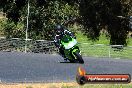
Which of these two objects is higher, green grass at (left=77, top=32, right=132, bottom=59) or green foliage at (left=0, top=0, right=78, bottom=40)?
green foliage at (left=0, top=0, right=78, bottom=40)

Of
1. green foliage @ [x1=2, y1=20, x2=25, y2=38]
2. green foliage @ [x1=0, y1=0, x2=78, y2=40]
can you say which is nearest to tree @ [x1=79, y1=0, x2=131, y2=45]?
green foliage @ [x1=0, y1=0, x2=78, y2=40]

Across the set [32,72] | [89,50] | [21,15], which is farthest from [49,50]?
[32,72]

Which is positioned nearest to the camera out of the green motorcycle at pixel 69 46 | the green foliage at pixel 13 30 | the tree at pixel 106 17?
the green motorcycle at pixel 69 46

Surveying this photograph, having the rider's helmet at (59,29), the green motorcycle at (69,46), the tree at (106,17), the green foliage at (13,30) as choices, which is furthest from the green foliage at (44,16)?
the rider's helmet at (59,29)

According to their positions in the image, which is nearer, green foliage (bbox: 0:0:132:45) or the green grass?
the green grass

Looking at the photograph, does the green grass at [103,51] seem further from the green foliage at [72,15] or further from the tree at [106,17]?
the tree at [106,17]

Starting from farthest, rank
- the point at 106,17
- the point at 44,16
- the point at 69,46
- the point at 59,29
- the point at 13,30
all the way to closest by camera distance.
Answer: the point at 106,17 < the point at 13,30 < the point at 44,16 < the point at 69,46 < the point at 59,29

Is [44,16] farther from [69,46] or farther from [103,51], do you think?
[69,46]

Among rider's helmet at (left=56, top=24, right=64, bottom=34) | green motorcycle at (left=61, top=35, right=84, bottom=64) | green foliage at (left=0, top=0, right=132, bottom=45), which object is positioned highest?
rider's helmet at (left=56, top=24, right=64, bottom=34)

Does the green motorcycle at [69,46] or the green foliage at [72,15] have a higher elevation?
the green motorcycle at [69,46]

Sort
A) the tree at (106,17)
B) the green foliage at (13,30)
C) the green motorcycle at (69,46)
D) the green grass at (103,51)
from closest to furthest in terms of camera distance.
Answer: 1. the green motorcycle at (69,46)
2. the green grass at (103,51)
3. the green foliage at (13,30)
4. the tree at (106,17)

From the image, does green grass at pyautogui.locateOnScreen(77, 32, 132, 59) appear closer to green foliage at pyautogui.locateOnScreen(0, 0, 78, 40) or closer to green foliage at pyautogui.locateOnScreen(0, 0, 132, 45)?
green foliage at pyautogui.locateOnScreen(0, 0, 78, 40)

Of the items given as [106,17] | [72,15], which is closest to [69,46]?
[72,15]

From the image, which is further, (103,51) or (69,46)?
(103,51)
